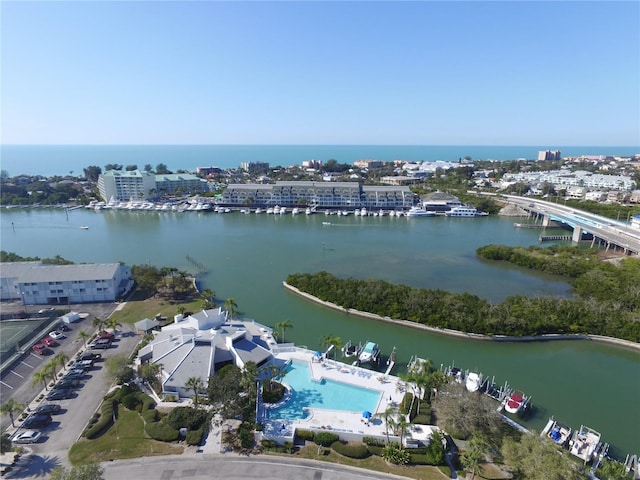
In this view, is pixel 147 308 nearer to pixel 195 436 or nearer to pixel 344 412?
pixel 195 436

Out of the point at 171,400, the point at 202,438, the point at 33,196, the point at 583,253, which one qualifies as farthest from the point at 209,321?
the point at 33,196

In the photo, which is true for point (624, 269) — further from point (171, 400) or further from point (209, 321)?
point (171, 400)

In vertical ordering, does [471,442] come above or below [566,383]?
above

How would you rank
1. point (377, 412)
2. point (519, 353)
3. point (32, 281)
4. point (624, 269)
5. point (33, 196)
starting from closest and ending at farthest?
point (377, 412)
point (519, 353)
point (32, 281)
point (624, 269)
point (33, 196)

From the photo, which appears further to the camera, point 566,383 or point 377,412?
point 566,383

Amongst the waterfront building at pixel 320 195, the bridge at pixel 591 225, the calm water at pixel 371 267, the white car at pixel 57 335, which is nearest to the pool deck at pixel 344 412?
the calm water at pixel 371 267

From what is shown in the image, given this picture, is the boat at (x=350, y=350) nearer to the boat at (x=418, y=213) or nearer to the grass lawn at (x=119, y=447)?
the grass lawn at (x=119, y=447)

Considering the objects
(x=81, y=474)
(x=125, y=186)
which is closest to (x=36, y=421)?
(x=81, y=474)

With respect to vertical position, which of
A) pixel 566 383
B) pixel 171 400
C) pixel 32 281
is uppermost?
pixel 32 281
